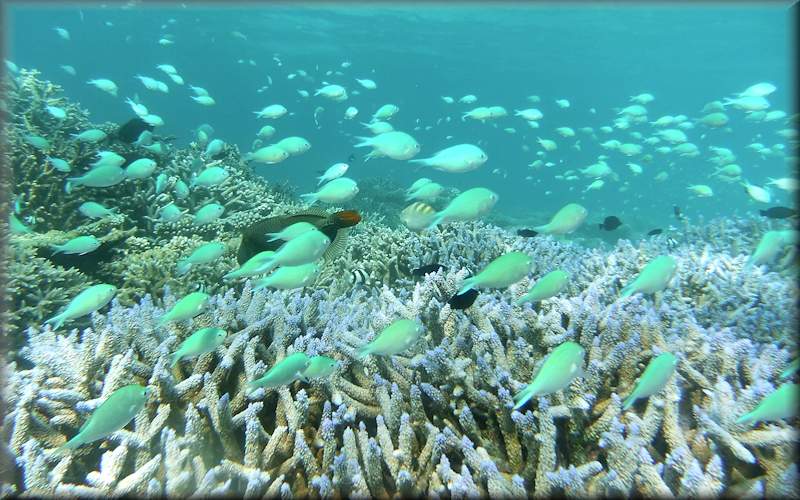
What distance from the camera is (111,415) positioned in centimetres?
242

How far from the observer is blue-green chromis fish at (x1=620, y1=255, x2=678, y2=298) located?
338 cm

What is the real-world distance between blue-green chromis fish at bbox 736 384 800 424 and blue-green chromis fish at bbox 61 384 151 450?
3.39m

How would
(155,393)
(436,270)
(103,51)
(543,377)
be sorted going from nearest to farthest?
(543,377) < (155,393) < (436,270) < (103,51)

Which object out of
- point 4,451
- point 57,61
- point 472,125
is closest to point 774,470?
point 4,451

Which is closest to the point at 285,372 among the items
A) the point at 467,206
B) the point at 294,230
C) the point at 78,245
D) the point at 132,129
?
the point at 294,230

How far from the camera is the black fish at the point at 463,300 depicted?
10.9ft

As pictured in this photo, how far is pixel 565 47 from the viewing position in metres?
48.8

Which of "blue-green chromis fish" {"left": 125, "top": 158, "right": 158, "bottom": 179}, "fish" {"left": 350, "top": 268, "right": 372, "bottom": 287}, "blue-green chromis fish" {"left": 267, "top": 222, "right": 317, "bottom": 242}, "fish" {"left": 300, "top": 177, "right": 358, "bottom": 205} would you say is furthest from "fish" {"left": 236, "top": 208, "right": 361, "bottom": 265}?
"blue-green chromis fish" {"left": 125, "top": 158, "right": 158, "bottom": 179}

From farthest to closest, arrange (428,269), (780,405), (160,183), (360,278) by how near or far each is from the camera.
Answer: (160,183) < (360,278) < (428,269) < (780,405)

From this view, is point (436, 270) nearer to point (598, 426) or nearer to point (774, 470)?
point (598, 426)

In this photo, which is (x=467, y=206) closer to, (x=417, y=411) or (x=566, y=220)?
(x=566, y=220)

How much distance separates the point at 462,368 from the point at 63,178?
25.2ft

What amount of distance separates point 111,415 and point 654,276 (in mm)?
3728

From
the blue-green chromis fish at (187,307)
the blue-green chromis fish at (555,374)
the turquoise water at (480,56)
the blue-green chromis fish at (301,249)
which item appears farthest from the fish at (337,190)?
the turquoise water at (480,56)
